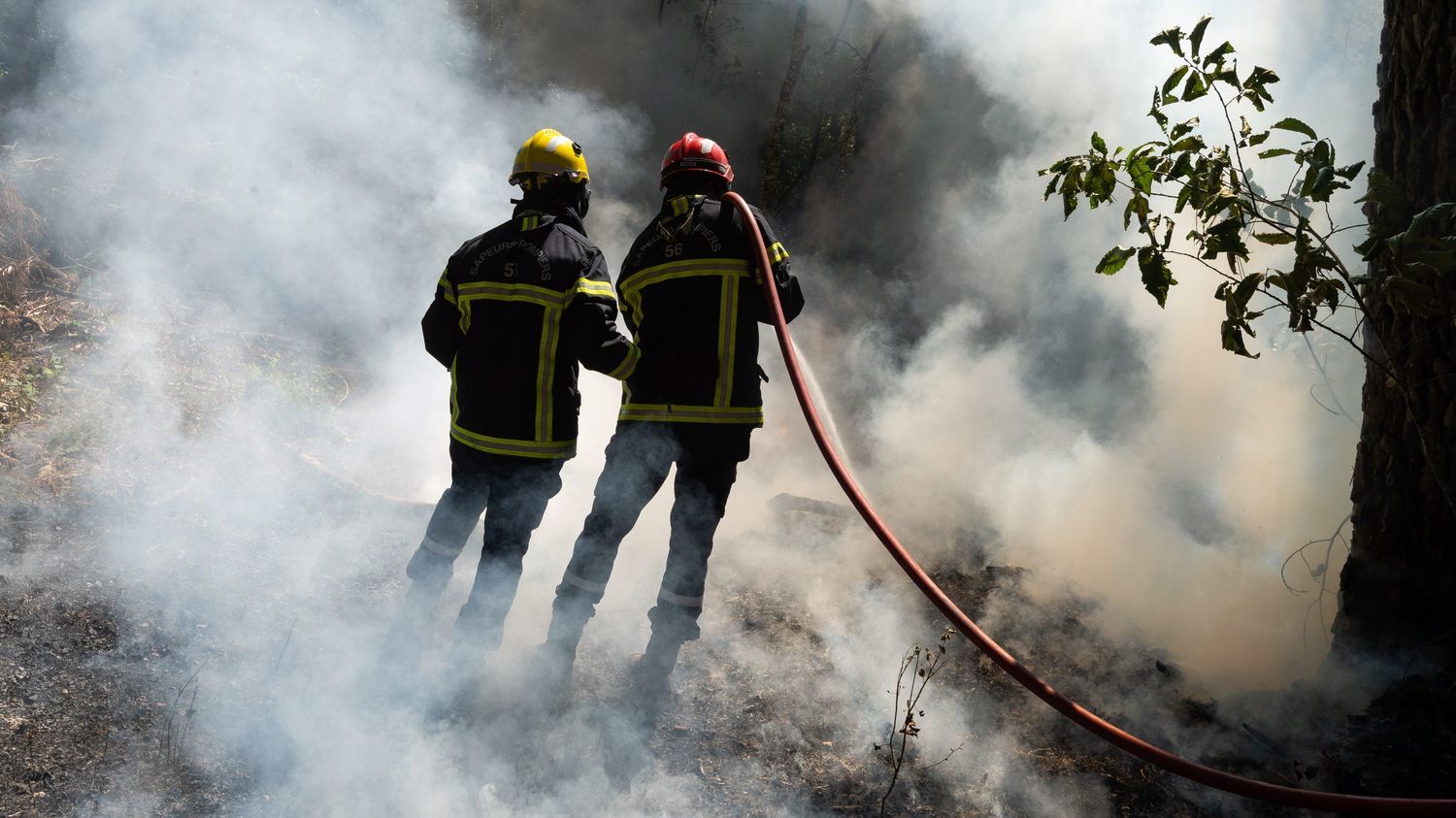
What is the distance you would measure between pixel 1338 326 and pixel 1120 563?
2.50m

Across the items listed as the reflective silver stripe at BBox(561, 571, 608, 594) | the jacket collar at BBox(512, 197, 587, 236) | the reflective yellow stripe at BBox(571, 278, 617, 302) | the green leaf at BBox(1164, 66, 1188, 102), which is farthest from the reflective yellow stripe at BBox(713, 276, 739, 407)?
the green leaf at BBox(1164, 66, 1188, 102)

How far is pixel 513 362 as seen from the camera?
329 centimetres

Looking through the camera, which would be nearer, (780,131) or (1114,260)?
(1114,260)

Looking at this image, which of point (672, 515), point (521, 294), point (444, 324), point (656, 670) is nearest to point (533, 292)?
point (521, 294)

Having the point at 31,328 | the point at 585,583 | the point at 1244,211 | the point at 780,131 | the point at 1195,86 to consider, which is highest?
the point at 780,131

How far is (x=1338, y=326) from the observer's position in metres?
5.96

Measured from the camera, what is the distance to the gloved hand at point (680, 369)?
3449mm

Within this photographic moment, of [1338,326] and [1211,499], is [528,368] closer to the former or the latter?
[1211,499]

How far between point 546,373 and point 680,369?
0.49 m

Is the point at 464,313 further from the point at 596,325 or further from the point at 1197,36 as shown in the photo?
the point at 1197,36

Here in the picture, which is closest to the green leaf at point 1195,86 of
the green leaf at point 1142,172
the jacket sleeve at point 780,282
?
the green leaf at point 1142,172

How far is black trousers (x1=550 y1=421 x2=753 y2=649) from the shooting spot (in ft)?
11.6

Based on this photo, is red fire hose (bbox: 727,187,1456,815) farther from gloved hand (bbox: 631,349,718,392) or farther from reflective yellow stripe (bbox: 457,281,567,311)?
reflective yellow stripe (bbox: 457,281,567,311)

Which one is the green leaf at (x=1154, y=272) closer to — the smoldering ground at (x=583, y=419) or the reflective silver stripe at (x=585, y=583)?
the smoldering ground at (x=583, y=419)
